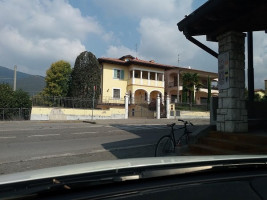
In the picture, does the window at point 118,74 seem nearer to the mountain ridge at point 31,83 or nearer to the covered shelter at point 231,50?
the mountain ridge at point 31,83

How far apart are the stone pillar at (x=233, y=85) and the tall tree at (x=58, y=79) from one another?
33.6 meters

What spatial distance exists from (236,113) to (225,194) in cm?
642

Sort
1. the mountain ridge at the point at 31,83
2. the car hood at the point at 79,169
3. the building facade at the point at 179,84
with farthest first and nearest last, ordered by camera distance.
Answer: the building facade at the point at 179,84
the mountain ridge at the point at 31,83
the car hood at the point at 79,169

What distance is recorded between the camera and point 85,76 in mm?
35469

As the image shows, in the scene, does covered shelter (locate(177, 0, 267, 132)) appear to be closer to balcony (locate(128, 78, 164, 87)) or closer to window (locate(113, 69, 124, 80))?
balcony (locate(128, 78, 164, 87))

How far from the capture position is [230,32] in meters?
7.65

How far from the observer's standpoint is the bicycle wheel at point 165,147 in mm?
7746

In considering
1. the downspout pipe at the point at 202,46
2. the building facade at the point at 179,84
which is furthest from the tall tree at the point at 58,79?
the downspout pipe at the point at 202,46

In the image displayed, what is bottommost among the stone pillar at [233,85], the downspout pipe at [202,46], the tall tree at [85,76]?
the stone pillar at [233,85]

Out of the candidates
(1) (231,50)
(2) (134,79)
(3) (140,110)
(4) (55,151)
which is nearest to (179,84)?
(2) (134,79)

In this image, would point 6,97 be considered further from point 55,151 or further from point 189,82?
point 189,82

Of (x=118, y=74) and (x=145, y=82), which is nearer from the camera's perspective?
(x=118, y=74)

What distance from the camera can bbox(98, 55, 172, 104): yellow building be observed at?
4172cm

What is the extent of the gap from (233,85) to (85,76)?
29279mm
